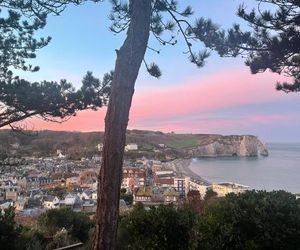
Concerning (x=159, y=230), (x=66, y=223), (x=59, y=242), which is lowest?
(x=66, y=223)

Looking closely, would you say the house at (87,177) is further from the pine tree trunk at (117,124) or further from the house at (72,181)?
the pine tree trunk at (117,124)

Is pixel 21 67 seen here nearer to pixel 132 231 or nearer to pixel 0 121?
pixel 0 121

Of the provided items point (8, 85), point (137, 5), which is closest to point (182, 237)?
point (137, 5)

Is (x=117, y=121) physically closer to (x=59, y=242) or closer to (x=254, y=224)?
(x=254, y=224)

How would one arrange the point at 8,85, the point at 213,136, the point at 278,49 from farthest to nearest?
1. the point at 213,136
2. the point at 8,85
3. the point at 278,49

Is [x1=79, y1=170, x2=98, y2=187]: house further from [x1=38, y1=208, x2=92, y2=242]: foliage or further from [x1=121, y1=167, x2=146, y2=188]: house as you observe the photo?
[x1=38, y1=208, x2=92, y2=242]: foliage

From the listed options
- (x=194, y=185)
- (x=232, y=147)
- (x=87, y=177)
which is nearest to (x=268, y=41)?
(x=194, y=185)
